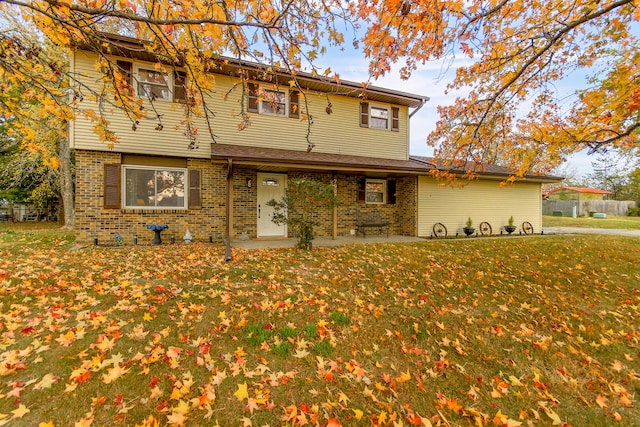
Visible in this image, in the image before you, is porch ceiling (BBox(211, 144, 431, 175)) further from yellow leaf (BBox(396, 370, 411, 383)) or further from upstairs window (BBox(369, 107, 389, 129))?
yellow leaf (BBox(396, 370, 411, 383))

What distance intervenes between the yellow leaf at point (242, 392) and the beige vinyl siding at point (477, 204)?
10.2 m

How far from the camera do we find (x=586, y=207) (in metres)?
27.9

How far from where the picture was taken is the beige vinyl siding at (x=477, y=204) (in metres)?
11.8

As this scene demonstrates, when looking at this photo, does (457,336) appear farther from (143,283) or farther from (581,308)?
(143,283)

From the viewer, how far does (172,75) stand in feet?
30.1

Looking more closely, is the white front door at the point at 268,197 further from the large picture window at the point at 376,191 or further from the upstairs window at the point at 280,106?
the large picture window at the point at 376,191

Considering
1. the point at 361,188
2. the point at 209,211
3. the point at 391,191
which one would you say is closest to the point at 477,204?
the point at 391,191

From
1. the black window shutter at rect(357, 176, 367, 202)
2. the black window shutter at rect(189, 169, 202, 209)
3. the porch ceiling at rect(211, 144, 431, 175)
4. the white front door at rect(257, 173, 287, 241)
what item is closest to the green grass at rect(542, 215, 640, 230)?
the porch ceiling at rect(211, 144, 431, 175)

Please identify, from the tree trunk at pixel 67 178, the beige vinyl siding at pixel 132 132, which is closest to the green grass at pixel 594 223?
the beige vinyl siding at pixel 132 132

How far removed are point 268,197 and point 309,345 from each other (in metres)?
7.60

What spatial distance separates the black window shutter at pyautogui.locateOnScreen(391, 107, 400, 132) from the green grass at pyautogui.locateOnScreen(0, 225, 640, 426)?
25.0ft

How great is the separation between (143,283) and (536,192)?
16.2 meters

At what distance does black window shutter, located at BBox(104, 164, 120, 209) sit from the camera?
8633mm

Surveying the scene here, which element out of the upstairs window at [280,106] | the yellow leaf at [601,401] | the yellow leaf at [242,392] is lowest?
the yellow leaf at [601,401]
